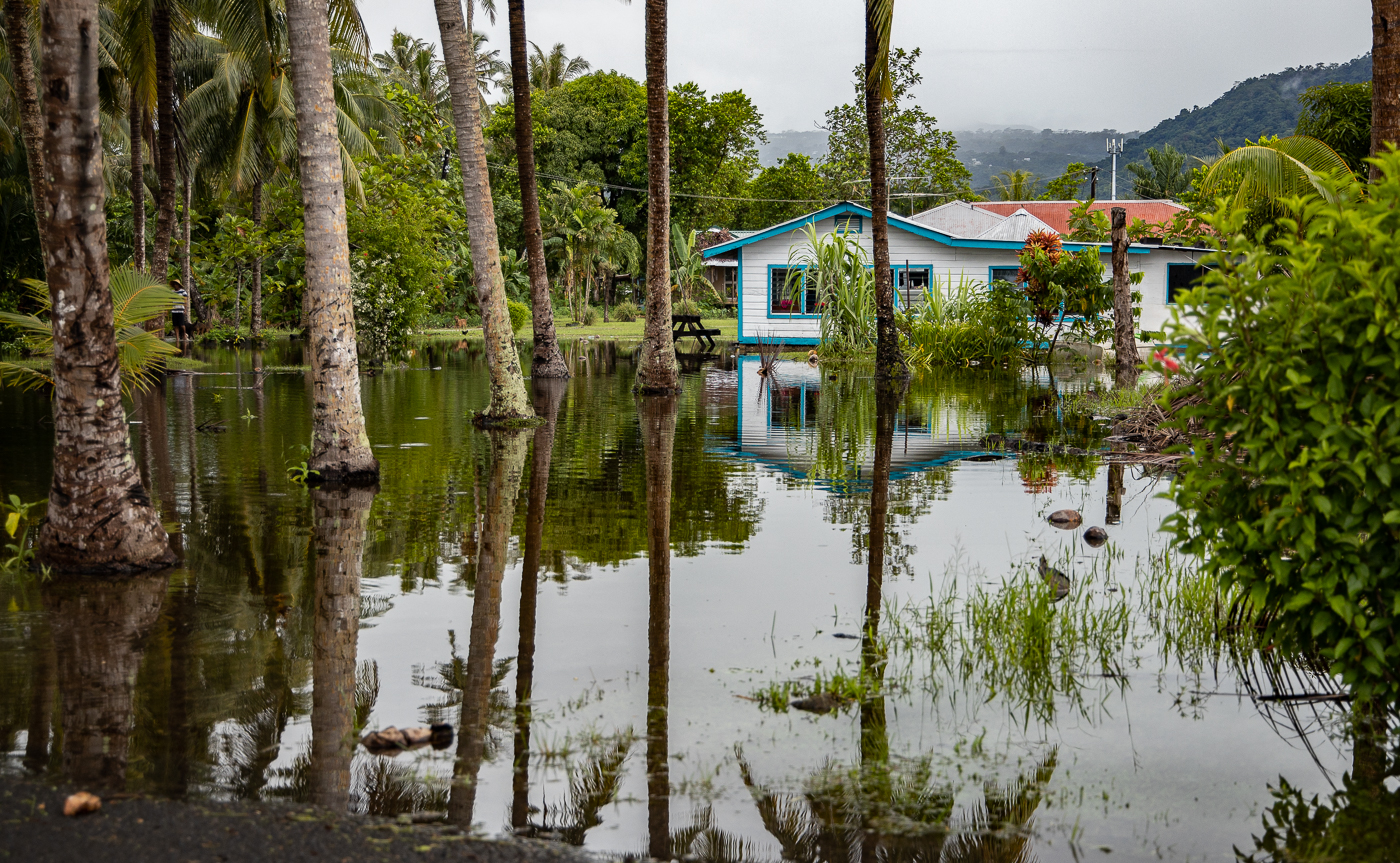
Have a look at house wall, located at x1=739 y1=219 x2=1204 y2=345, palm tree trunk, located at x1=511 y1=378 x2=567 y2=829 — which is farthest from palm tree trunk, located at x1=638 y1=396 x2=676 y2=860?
house wall, located at x1=739 y1=219 x2=1204 y2=345

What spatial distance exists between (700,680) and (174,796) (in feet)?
7.48

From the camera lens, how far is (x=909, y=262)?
113 feet

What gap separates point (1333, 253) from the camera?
14.0 feet

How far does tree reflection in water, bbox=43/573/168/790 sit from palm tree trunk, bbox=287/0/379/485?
3529 mm

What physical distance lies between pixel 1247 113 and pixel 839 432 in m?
133

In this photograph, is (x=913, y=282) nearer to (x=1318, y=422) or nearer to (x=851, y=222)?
(x=851, y=222)

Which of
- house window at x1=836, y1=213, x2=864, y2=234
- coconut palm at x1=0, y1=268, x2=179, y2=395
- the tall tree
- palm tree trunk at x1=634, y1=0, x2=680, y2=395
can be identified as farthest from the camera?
house window at x1=836, y1=213, x2=864, y2=234

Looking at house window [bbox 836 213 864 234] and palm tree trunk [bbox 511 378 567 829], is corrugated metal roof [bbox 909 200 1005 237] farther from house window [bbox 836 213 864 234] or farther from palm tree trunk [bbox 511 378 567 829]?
palm tree trunk [bbox 511 378 567 829]

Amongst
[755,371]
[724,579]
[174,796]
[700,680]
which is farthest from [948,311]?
[174,796]

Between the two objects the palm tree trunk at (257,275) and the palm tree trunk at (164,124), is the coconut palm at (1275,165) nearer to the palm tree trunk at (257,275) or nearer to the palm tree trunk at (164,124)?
the palm tree trunk at (164,124)

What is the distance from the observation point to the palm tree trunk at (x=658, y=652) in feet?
12.7

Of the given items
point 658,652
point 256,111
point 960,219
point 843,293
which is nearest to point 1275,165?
point 843,293

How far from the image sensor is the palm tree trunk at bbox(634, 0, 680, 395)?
59.5 feet

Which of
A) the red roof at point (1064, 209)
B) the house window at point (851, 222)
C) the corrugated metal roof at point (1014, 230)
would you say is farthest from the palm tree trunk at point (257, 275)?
the red roof at point (1064, 209)
